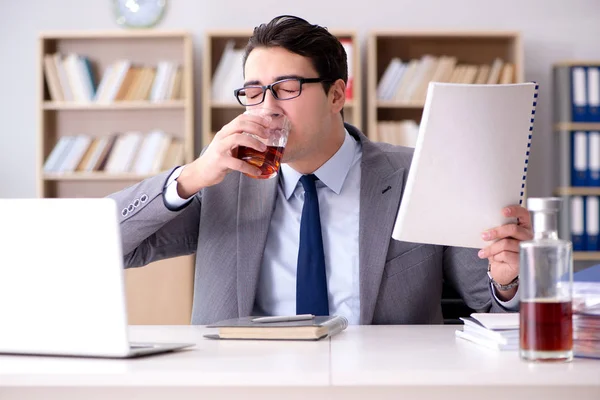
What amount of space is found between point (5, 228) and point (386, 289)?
0.94 meters

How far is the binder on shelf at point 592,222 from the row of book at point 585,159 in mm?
95

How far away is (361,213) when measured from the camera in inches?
74.9

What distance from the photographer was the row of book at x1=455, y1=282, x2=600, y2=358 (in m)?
1.14

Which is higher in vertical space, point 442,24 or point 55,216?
point 442,24

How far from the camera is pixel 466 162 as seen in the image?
1359 millimetres

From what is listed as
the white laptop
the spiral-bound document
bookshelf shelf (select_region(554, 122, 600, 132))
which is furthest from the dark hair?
bookshelf shelf (select_region(554, 122, 600, 132))

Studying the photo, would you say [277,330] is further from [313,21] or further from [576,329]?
[313,21]

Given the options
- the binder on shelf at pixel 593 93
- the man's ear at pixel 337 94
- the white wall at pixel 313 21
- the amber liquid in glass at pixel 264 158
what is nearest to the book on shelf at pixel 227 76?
the white wall at pixel 313 21

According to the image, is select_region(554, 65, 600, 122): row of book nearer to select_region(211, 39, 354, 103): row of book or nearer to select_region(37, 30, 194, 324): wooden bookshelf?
select_region(211, 39, 354, 103): row of book

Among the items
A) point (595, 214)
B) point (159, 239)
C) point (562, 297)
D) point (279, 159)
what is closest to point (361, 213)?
point (279, 159)

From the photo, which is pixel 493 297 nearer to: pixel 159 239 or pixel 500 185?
pixel 500 185

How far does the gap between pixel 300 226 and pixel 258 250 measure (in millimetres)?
118

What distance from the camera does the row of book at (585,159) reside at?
433 cm

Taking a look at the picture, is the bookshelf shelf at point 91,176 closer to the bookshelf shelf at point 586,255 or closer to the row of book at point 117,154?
the row of book at point 117,154
